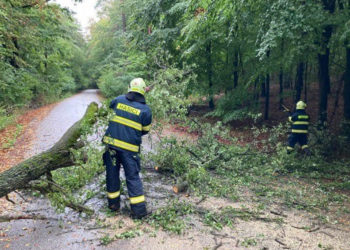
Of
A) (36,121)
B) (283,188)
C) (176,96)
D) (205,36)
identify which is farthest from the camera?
(36,121)

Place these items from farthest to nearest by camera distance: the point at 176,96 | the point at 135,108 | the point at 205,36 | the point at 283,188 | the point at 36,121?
the point at 36,121 → the point at 205,36 → the point at 176,96 → the point at 283,188 → the point at 135,108

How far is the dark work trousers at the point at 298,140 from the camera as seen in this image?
8523 mm

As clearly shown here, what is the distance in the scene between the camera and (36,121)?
12.4m

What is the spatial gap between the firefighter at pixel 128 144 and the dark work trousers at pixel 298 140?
605cm

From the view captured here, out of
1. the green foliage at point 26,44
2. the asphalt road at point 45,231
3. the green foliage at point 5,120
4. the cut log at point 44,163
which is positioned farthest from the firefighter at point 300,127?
the green foliage at point 5,120

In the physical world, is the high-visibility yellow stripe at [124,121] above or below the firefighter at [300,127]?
above

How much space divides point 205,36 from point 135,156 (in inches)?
339

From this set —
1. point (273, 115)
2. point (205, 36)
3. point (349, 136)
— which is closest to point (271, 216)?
point (349, 136)

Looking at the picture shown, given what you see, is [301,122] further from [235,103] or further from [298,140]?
[235,103]

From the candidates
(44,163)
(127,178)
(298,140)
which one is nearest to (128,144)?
(127,178)

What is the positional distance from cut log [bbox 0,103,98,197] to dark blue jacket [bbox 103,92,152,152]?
1.07 ft

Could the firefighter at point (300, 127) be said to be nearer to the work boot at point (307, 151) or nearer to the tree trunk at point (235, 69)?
the work boot at point (307, 151)

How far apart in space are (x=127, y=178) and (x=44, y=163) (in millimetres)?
1162

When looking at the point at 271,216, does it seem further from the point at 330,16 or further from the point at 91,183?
the point at 330,16
